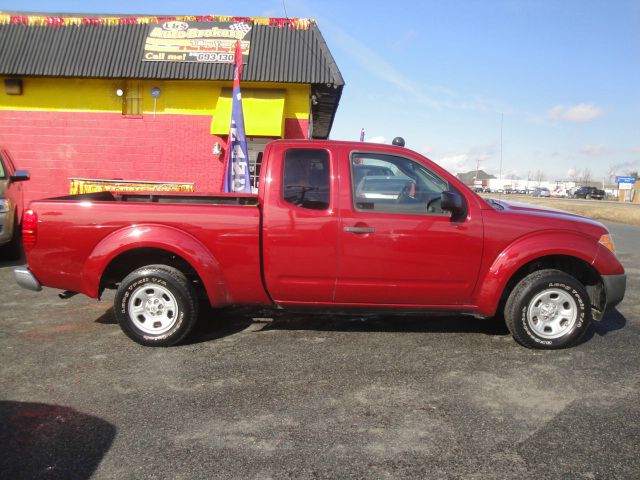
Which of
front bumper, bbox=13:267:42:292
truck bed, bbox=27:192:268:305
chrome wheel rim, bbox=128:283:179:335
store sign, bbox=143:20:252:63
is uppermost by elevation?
store sign, bbox=143:20:252:63

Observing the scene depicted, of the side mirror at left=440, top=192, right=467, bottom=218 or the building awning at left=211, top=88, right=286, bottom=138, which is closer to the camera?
the side mirror at left=440, top=192, right=467, bottom=218

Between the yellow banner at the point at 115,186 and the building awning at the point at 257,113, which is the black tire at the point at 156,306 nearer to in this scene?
the yellow banner at the point at 115,186

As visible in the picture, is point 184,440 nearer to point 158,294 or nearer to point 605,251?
point 158,294

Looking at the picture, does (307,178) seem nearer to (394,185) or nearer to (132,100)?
(394,185)

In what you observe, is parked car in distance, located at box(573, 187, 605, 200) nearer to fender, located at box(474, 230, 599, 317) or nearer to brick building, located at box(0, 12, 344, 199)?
brick building, located at box(0, 12, 344, 199)

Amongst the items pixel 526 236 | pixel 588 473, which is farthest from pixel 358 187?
pixel 588 473

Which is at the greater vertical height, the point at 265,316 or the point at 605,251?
the point at 605,251

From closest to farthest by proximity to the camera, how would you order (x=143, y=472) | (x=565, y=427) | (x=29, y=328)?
(x=143, y=472)
(x=565, y=427)
(x=29, y=328)

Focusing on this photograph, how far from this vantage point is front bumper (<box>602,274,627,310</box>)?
4535 millimetres

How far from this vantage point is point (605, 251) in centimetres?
455

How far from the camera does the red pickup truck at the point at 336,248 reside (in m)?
4.39

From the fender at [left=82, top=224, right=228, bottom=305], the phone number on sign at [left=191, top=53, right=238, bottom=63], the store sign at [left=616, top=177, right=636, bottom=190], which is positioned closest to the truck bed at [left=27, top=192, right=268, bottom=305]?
the fender at [left=82, top=224, right=228, bottom=305]

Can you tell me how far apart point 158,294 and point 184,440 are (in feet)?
5.97

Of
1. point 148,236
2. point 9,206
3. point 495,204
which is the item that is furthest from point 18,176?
point 495,204
